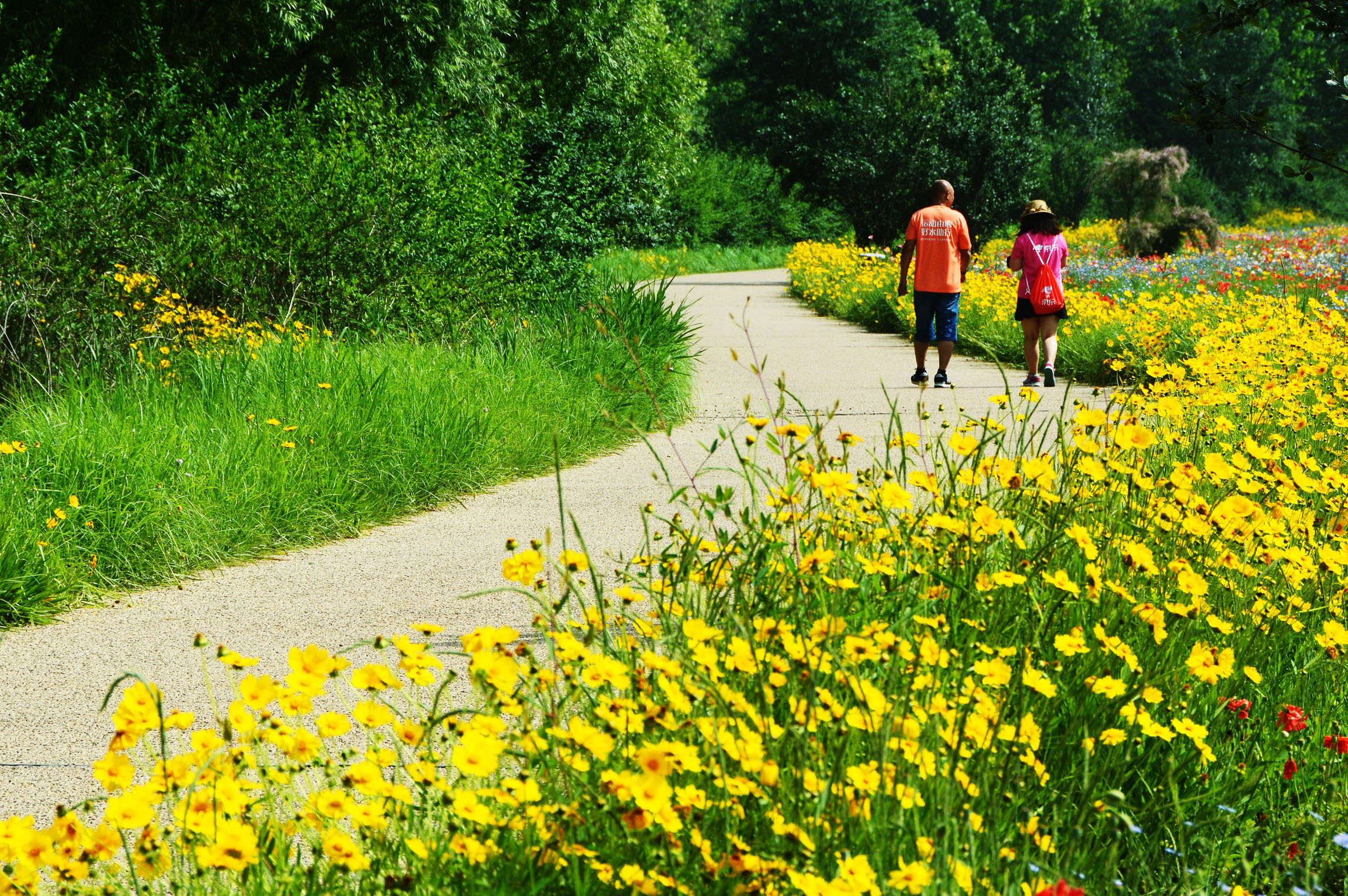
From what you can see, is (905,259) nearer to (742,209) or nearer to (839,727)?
(839,727)

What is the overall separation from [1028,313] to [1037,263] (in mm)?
420

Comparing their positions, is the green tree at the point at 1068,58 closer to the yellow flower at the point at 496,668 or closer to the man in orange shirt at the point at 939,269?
the man in orange shirt at the point at 939,269

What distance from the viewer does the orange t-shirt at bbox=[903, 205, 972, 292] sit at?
9.91 metres

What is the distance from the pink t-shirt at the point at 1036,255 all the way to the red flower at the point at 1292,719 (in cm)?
773

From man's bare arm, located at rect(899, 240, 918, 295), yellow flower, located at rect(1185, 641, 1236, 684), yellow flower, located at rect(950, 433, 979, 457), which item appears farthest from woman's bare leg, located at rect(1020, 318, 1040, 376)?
yellow flower, located at rect(1185, 641, 1236, 684)

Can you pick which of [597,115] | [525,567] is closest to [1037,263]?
[597,115]

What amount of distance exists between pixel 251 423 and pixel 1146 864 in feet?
14.8

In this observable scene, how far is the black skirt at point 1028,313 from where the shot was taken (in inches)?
388

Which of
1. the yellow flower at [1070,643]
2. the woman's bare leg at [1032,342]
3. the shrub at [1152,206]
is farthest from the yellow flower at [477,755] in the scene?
the shrub at [1152,206]

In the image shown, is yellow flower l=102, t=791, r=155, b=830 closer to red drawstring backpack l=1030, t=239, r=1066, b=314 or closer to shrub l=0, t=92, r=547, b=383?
shrub l=0, t=92, r=547, b=383

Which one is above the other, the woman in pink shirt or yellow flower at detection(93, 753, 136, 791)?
the woman in pink shirt

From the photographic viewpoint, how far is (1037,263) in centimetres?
982

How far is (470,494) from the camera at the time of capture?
6.07 m

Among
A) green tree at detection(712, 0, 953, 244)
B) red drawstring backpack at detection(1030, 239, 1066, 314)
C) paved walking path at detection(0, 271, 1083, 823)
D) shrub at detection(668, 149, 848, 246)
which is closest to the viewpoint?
paved walking path at detection(0, 271, 1083, 823)
